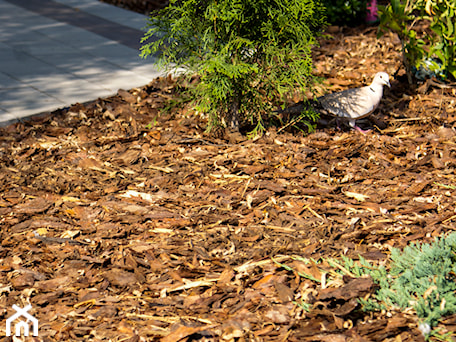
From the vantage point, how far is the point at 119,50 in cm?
757

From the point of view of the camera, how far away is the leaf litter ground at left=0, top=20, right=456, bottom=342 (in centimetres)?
286

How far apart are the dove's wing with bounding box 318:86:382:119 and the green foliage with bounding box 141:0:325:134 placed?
0.84 ft

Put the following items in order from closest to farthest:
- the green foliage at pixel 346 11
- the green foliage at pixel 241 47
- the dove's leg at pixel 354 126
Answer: the green foliage at pixel 241 47
the dove's leg at pixel 354 126
the green foliage at pixel 346 11

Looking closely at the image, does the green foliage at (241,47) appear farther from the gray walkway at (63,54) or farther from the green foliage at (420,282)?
the green foliage at (420,282)

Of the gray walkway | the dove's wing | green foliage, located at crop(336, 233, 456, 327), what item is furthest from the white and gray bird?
the gray walkway

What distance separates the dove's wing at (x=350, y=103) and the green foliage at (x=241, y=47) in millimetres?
257

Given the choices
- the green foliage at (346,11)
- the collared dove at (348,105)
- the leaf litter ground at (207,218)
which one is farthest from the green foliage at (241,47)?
the green foliage at (346,11)

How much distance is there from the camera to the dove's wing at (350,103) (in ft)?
15.9

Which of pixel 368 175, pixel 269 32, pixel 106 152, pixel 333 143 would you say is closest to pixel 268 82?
pixel 269 32

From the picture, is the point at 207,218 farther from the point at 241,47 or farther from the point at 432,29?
the point at 432,29

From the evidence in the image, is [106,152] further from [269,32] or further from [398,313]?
[398,313]

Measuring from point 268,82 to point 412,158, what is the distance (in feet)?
4.50

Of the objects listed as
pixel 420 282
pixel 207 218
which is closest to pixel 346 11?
pixel 207 218

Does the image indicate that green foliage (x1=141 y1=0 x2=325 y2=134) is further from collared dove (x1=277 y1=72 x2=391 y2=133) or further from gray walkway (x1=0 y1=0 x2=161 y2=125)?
gray walkway (x1=0 y1=0 x2=161 y2=125)
